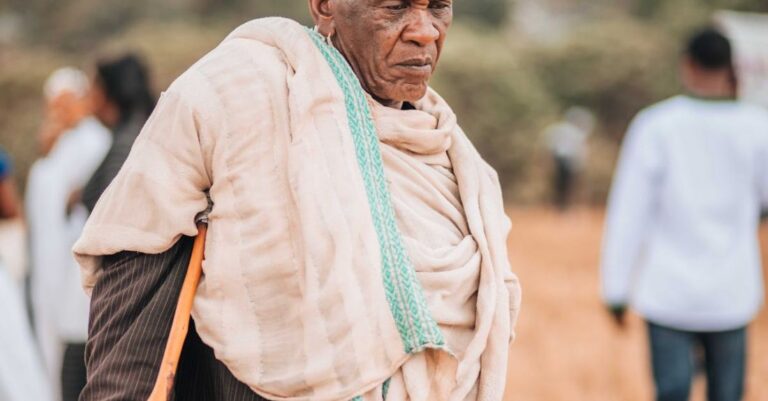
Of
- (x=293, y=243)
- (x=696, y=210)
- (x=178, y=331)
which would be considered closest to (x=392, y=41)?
(x=293, y=243)

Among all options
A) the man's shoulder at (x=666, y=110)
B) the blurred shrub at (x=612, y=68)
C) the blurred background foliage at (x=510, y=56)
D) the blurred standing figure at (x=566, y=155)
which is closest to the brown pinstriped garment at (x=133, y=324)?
the man's shoulder at (x=666, y=110)

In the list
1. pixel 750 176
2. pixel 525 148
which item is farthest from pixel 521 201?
pixel 750 176

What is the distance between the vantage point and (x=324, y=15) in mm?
2316

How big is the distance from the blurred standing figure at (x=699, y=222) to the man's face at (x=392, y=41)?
9.63 feet

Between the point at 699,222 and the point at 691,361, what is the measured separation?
2.00 feet

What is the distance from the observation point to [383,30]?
2.21 meters

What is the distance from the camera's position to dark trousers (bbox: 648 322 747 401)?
4.88 meters

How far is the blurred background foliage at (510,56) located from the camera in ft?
76.2

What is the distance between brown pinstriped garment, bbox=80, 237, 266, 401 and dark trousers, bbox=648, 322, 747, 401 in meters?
3.12

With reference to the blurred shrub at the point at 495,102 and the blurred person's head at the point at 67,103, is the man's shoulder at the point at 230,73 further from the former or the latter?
the blurred shrub at the point at 495,102

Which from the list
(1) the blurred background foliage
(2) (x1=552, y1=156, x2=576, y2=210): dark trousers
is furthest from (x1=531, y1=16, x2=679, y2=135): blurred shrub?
(2) (x1=552, y1=156, x2=576, y2=210): dark trousers

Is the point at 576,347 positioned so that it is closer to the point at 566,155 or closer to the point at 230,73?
the point at 230,73

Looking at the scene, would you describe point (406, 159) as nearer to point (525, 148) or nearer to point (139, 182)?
point (139, 182)

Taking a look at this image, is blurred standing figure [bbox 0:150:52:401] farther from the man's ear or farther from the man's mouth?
the man's mouth
